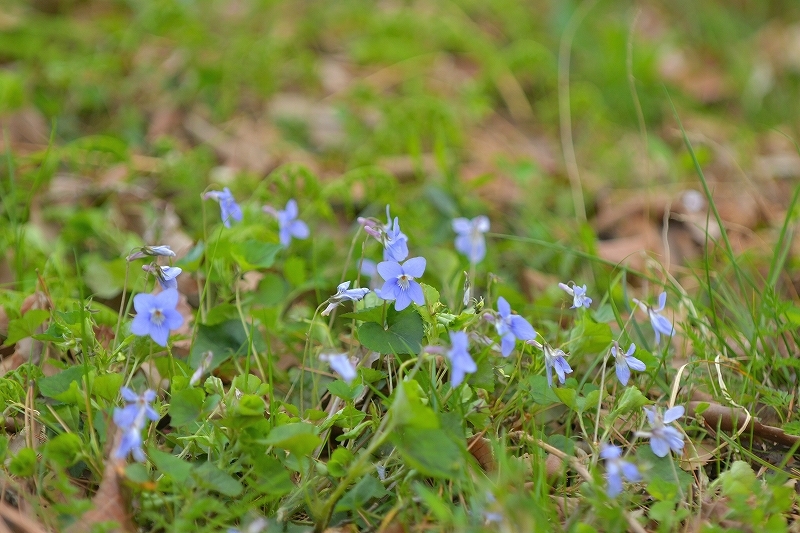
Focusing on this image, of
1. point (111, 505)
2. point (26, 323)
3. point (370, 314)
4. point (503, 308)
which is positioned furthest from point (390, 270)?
point (26, 323)

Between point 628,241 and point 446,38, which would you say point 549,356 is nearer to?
point 628,241

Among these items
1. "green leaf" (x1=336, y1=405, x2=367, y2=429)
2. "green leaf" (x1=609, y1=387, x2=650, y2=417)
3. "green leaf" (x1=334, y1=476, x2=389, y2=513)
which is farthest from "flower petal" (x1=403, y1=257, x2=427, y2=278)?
"green leaf" (x1=609, y1=387, x2=650, y2=417)

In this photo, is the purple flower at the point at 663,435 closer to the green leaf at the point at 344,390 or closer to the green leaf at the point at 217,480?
the green leaf at the point at 344,390

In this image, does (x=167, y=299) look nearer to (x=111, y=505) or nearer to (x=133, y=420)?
Result: (x=133, y=420)

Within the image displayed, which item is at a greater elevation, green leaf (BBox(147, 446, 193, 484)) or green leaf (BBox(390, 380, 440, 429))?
green leaf (BBox(390, 380, 440, 429))

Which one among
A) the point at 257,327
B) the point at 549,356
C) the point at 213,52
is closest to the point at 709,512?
the point at 549,356

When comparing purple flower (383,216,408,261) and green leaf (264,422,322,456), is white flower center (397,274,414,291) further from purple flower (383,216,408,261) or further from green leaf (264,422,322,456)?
green leaf (264,422,322,456)

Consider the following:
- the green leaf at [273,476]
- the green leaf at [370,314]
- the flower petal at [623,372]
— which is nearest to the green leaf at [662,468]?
the flower petal at [623,372]
